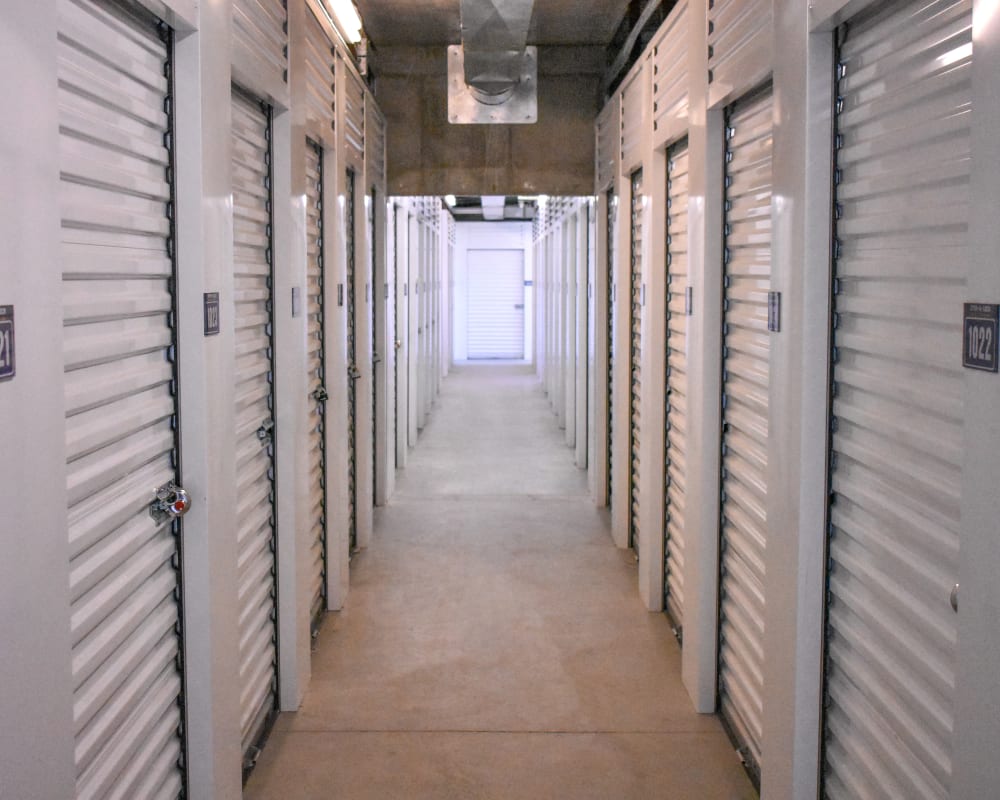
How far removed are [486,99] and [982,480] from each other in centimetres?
576

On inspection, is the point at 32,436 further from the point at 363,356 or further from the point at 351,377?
the point at 363,356

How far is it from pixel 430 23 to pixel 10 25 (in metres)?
5.51

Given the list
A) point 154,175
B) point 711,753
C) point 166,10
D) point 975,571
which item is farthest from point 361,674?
point 975,571

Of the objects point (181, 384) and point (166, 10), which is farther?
point (181, 384)

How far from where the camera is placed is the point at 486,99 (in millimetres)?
6961

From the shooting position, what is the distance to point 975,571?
66.0 inches

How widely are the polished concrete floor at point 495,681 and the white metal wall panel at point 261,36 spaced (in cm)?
223

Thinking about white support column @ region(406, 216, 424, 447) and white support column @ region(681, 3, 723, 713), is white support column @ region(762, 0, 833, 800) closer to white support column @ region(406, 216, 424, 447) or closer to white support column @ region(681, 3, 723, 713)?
white support column @ region(681, 3, 723, 713)

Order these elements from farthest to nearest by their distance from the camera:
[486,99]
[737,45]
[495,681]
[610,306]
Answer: [610,306]
[486,99]
[495,681]
[737,45]

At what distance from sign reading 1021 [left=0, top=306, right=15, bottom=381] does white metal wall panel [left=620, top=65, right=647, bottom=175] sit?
3.89 metres

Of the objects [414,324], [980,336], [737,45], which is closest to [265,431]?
[737,45]

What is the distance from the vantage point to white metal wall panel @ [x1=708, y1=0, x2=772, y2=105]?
118 inches

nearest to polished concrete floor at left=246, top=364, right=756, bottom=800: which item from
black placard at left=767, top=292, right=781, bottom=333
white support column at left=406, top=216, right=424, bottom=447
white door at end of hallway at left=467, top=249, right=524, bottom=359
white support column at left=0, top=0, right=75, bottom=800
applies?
black placard at left=767, top=292, right=781, bottom=333

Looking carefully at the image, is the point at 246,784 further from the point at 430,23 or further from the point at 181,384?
the point at 430,23
